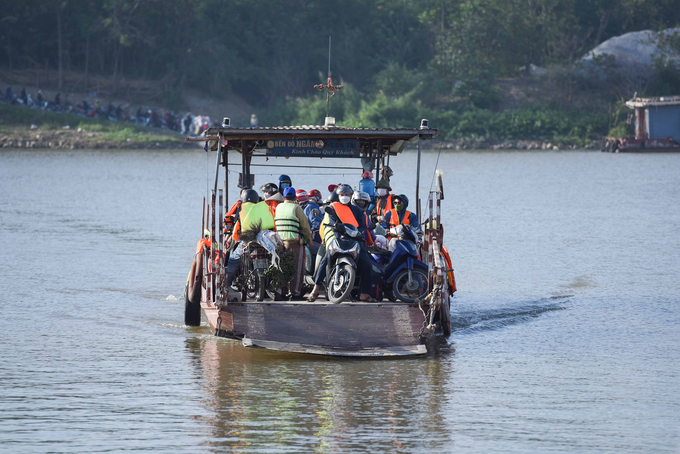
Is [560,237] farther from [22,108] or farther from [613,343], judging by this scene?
[22,108]

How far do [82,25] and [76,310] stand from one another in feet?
169

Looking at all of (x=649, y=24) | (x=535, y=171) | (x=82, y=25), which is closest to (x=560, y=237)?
(x=535, y=171)

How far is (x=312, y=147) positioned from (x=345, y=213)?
6.71 feet

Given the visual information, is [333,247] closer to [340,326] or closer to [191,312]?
[340,326]

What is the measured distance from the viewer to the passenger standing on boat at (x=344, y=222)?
10883mm

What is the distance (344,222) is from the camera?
10.9m

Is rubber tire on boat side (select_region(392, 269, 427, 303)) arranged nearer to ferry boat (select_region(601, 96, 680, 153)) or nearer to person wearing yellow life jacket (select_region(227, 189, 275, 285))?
person wearing yellow life jacket (select_region(227, 189, 275, 285))

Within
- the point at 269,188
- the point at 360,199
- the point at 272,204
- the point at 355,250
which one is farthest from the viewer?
the point at 269,188

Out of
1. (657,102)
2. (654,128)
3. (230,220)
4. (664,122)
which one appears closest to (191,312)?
(230,220)

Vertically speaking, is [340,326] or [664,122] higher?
[664,122]

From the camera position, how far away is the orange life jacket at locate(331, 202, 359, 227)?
10891 mm

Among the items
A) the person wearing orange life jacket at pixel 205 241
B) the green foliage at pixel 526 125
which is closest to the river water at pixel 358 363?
the person wearing orange life jacket at pixel 205 241

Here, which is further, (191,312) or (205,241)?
(191,312)

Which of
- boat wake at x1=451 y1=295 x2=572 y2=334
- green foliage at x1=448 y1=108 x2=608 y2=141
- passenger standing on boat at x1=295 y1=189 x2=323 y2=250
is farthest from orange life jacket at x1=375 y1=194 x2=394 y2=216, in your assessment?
green foliage at x1=448 y1=108 x2=608 y2=141
